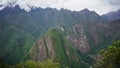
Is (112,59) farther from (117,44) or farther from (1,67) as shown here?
(1,67)

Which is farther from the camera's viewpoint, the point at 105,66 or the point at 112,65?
the point at 105,66

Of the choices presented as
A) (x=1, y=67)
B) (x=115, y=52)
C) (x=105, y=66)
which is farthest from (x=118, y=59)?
(x=1, y=67)

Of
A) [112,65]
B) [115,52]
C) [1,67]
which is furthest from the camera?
[1,67]

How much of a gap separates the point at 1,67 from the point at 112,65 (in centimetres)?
13182

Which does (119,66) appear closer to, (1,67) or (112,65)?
(112,65)

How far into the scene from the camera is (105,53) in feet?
247

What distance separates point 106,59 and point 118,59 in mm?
6382

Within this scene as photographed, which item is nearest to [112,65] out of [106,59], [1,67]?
[106,59]

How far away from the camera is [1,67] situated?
192875mm

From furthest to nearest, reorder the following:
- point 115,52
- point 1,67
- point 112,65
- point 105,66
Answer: point 1,67 < point 105,66 < point 112,65 < point 115,52

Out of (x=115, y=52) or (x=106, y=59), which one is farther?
(x=106, y=59)

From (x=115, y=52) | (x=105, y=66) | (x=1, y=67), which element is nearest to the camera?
(x=115, y=52)

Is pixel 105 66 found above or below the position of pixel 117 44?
below

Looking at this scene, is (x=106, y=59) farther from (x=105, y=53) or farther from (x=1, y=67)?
(x=1, y=67)
